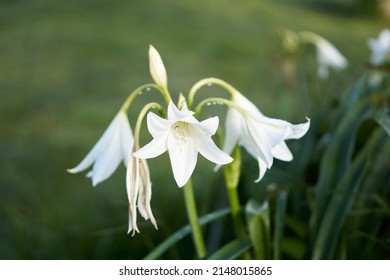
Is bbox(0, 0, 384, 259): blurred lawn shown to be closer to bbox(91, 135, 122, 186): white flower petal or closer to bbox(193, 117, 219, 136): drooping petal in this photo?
bbox(91, 135, 122, 186): white flower petal

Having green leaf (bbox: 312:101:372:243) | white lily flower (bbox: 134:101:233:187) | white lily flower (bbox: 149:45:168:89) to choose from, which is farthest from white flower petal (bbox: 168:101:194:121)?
green leaf (bbox: 312:101:372:243)

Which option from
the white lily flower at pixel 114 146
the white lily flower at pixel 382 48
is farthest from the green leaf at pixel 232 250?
the white lily flower at pixel 382 48

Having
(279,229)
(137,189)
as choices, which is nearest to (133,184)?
(137,189)

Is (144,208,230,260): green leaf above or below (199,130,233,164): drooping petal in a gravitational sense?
below

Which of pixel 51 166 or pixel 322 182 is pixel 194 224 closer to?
pixel 322 182

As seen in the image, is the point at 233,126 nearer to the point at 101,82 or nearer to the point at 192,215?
the point at 192,215
